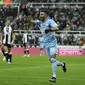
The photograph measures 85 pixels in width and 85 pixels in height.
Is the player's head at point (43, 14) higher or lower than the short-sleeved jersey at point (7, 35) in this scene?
higher

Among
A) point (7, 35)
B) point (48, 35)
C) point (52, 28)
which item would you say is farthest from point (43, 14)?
point (7, 35)

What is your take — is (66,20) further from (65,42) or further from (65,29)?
(65,42)

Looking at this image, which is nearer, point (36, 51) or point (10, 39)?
point (10, 39)

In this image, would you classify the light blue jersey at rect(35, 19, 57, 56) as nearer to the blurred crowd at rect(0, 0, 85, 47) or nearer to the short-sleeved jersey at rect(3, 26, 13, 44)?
the short-sleeved jersey at rect(3, 26, 13, 44)

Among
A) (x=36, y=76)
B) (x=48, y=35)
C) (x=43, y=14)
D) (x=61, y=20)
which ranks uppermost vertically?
(x=43, y=14)

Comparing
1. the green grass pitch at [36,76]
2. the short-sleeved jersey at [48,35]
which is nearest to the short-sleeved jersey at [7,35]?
the green grass pitch at [36,76]

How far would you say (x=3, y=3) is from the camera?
5472 cm

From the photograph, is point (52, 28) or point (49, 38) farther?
point (49, 38)

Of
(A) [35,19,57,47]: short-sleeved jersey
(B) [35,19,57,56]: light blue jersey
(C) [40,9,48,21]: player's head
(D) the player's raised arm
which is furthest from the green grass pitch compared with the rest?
(C) [40,9,48,21]: player's head

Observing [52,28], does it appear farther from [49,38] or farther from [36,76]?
[36,76]

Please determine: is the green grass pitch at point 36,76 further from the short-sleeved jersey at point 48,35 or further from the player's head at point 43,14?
the player's head at point 43,14

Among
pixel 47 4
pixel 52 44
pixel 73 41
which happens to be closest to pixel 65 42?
pixel 73 41

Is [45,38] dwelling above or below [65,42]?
above

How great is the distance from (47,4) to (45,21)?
1602 inches
